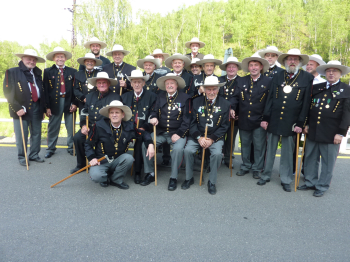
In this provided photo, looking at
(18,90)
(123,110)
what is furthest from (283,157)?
(18,90)

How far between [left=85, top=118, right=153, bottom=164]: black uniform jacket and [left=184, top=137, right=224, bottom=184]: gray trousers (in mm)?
1022

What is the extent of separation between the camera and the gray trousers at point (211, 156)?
4653mm

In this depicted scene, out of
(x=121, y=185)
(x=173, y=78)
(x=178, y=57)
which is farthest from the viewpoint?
(x=178, y=57)

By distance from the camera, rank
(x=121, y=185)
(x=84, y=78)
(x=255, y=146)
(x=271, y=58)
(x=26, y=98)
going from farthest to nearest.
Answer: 1. (x=84, y=78)
2. (x=271, y=58)
3. (x=26, y=98)
4. (x=255, y=146)
5. (x=121, y=185)

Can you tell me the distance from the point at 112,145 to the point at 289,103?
305cm

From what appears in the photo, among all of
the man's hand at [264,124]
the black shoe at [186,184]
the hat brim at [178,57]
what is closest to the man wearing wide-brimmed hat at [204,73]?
the hat brim at [178,57]

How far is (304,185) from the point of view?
4.86 meters

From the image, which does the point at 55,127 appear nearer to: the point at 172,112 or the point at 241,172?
the point at 172,112

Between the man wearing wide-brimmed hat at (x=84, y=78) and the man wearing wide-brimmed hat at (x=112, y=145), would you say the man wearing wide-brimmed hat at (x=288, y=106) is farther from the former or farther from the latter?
the man wearing wide-brimmed hat at (x=84, y=78)

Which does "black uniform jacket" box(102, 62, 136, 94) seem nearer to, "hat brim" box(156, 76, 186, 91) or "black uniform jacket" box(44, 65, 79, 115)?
"black uniform jacket" box(44, 65, 79, 115)

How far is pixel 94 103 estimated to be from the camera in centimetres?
540

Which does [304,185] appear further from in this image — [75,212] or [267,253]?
[75,212]

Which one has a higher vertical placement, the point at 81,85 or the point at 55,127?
the point at 81,85

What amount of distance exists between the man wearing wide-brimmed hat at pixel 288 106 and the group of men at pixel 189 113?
2cm
